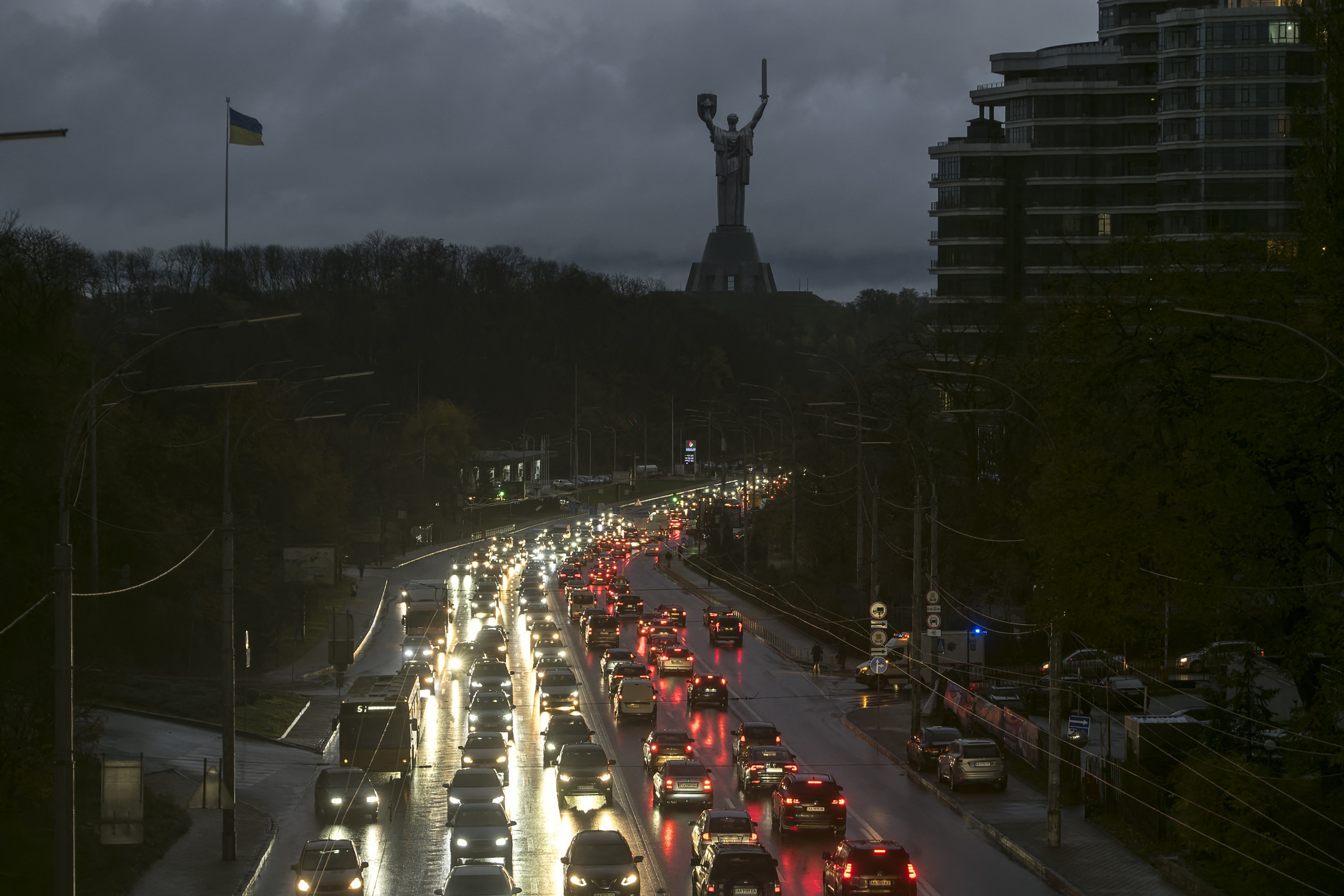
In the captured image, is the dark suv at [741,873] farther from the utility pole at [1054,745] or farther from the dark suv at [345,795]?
the dark suv at [345,795]

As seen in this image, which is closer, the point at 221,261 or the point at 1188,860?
the point at 1188,860

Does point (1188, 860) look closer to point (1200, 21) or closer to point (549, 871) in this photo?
point (549, 871)

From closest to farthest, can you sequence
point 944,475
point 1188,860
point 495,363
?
point 1188,860 < point 944,475 < point 495,363

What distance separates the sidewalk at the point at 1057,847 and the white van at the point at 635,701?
8922 millimetres

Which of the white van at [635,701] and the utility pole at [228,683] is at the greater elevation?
the utility pole at [228,683]

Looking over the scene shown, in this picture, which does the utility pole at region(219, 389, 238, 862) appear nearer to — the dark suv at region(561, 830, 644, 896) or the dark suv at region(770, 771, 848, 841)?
the dark suv at region(561, 830, 644, 896)

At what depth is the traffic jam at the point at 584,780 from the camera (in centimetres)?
2200

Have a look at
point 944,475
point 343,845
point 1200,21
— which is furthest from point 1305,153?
point 1200,21

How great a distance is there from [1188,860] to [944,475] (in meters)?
41.5

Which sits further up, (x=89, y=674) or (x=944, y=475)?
(x=944, y=475)

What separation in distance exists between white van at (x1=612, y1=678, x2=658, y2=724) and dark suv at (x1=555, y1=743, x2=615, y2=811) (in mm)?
11361

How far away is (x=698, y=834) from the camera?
2461 cm

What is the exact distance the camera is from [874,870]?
21.2m

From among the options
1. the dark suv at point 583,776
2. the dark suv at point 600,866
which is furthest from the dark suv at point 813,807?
the dark suv at point 600,866
